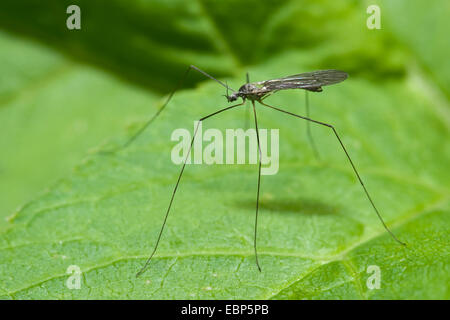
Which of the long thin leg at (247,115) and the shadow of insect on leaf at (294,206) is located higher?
the long thin leg at (247,115)

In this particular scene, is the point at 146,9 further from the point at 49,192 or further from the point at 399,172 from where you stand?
the point at 399,172

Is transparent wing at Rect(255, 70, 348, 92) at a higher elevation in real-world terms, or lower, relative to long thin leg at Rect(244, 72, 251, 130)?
A: higher

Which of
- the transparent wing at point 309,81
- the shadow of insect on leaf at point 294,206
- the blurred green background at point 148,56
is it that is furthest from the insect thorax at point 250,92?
the shadow of insect on leaf at point 294,206

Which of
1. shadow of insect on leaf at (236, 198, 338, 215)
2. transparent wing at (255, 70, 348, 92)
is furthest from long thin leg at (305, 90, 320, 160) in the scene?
shadow of insect on leaf at (236, 198, 338, 215)

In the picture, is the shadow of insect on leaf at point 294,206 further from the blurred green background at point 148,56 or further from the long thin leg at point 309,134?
the blurred green background at point 148,56

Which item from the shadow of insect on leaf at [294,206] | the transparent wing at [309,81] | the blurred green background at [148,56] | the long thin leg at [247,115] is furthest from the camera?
the blurred green background at [148,56]

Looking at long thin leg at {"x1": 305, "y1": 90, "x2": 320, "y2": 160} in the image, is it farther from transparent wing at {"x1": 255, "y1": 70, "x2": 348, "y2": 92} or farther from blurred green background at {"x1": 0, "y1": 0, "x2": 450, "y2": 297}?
blurred green background at {"x1": 0, "y1": 0, "x2": 450, "y2": 297}
